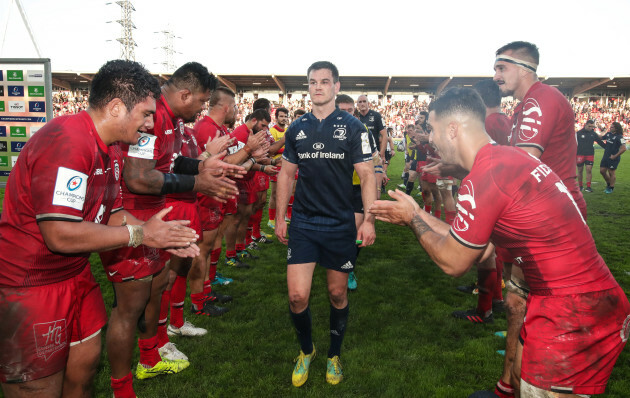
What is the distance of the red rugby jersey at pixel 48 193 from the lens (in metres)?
1.94

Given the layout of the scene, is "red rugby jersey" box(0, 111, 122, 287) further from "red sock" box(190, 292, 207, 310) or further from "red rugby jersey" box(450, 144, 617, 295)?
"red sock" box(190, 292, 207, 310)

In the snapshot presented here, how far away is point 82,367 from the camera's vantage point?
246cm

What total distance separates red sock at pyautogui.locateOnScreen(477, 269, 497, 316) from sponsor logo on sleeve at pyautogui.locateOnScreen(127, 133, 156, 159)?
4192mm

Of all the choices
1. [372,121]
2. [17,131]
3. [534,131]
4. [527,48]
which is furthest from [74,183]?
[17,131]

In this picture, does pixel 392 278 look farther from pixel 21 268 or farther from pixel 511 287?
pixel 21 268

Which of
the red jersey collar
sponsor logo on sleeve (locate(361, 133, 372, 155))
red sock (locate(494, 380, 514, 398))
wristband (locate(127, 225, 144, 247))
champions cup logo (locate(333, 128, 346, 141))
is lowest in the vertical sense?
red sock (locate(494, 380, 514, 398))

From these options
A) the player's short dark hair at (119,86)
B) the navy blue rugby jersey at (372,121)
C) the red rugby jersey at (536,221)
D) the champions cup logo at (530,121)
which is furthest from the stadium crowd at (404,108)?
the red rugby jersey at (536,221)

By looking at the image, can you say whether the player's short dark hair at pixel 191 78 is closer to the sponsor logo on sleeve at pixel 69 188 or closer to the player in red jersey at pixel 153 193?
the player in red jersey at pixel 153 193

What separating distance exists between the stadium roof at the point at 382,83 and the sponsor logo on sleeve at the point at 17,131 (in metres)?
38.8

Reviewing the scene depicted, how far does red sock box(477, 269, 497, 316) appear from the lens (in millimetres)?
4949

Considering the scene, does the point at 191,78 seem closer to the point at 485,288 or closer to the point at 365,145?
the point at 365,145

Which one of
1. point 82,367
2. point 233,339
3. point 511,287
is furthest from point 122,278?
point 511,287

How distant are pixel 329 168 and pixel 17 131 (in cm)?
780

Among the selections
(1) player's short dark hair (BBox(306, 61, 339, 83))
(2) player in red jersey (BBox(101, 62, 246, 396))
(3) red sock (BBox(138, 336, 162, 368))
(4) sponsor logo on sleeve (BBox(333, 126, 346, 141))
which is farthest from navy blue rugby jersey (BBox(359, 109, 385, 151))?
(3) red sock (BBox(138, 336, 162, 368))
